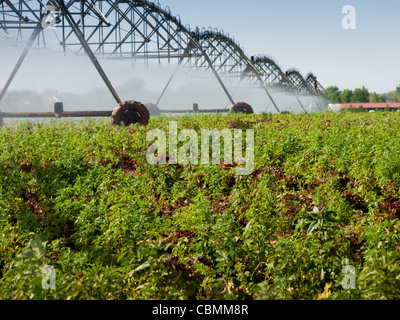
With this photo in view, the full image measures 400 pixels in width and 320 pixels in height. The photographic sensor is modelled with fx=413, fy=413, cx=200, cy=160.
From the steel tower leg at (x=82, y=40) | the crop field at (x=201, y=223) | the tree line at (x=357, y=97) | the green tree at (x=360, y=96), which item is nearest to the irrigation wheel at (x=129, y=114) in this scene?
the steel tower leg at (x=82, y=40)

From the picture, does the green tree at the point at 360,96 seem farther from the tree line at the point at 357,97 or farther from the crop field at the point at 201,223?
the crop field at the point at 201,223

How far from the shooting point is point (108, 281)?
3.10m

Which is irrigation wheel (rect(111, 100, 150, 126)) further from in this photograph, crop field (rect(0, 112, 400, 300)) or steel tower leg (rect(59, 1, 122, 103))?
crop field (rect(0, 112, 400, 300))

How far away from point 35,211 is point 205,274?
2.71m

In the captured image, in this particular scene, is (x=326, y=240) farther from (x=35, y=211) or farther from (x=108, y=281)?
(x=35, y=211)

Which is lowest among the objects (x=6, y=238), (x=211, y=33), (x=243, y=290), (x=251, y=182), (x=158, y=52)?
(x=243, y=290)

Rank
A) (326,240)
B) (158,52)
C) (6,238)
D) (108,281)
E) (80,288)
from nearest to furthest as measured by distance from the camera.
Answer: (80,288)
(108,281)
(326,240)
(6,238)
(158,52)

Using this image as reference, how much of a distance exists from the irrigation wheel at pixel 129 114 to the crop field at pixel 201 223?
515 cm

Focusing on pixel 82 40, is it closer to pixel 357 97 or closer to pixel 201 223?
pixel 201 223

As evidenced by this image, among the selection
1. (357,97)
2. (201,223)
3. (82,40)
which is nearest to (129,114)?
(82,40)

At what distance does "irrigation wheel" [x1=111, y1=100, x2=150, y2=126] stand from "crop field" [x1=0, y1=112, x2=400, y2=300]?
515cm

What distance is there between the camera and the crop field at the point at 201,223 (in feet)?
9.71

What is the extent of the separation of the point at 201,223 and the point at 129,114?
410 inches
